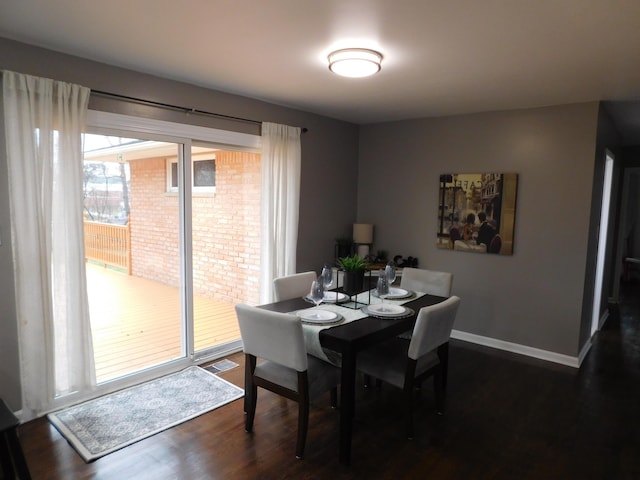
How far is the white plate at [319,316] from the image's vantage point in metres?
2.51

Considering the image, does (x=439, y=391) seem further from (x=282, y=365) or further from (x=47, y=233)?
(x=47, y=233)

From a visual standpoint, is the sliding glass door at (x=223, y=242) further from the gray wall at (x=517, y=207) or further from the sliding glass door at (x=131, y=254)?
the gray wall at (x=517, y=207)

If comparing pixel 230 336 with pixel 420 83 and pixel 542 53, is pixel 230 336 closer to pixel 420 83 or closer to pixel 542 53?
pixel 420 83

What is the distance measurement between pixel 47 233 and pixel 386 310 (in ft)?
7.49

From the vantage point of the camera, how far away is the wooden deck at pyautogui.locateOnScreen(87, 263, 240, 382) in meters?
3.29

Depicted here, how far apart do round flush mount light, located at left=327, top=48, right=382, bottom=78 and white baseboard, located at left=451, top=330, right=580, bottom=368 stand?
310 cm

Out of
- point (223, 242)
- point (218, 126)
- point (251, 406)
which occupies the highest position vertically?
point (218, 126)

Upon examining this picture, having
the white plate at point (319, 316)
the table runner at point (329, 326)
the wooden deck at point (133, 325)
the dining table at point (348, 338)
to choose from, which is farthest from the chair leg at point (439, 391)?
the wooden deck at point (133, 325)

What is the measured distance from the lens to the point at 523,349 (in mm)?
4105

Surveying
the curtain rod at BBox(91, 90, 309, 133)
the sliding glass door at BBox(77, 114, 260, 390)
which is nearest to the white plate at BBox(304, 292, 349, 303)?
the sliding glass door at BBox(77, 114, 260, 390)

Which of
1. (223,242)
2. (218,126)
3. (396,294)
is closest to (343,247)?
(223,242)

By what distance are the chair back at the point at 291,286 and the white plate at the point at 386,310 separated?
2.54 ft

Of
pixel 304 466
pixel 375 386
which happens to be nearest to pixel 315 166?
pixel 375 386

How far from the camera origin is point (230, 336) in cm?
418
